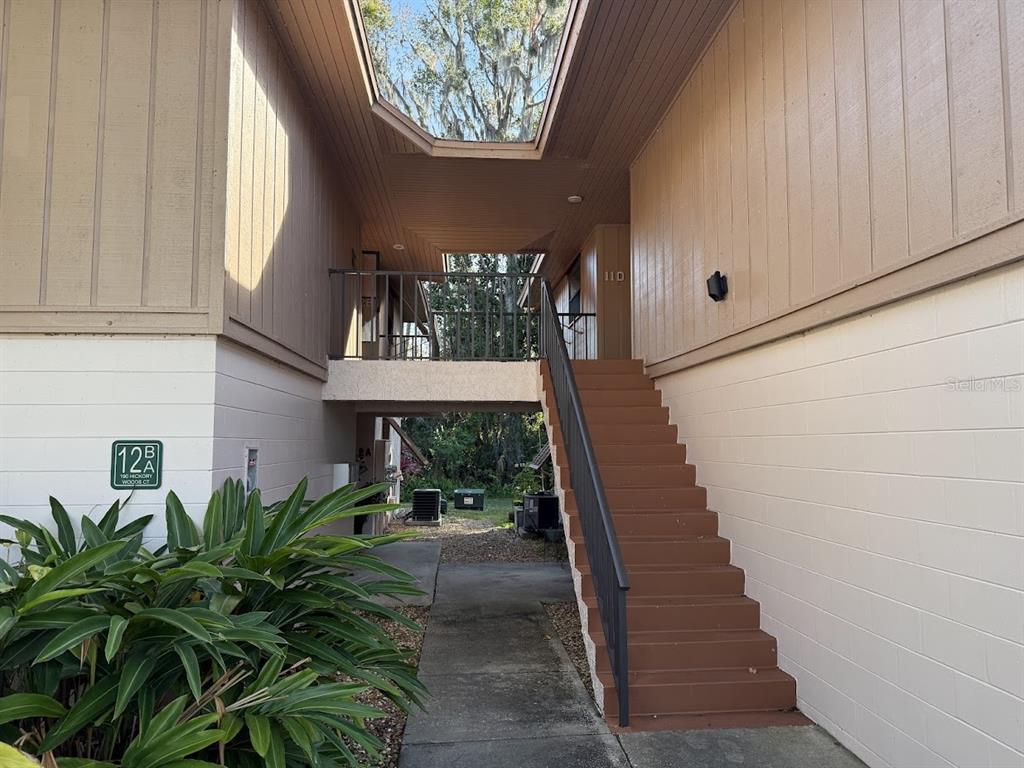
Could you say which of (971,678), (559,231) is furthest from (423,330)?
(971,678)

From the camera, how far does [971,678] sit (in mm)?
2367

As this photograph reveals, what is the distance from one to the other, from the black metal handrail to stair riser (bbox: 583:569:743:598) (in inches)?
15.7

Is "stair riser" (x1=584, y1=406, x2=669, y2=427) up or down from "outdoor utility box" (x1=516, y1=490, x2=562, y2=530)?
up

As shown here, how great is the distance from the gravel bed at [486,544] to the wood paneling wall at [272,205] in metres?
4.25

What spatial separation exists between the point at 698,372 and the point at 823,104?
2224mm

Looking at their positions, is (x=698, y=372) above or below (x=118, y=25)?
below

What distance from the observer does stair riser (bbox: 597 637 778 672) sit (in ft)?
12.0

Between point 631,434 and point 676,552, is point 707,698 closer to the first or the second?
point 676,552

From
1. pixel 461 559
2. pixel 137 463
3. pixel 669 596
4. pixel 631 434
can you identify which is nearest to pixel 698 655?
pixel 669 596

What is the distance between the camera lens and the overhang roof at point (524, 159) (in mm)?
4480

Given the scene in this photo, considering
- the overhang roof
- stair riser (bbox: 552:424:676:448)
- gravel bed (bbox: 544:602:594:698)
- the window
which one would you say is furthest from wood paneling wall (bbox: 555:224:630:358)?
gravel bed (bbox: 544:602:594:698)

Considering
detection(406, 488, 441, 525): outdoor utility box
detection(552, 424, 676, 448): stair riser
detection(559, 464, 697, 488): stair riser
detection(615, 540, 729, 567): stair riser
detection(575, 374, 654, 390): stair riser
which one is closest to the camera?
detection(615, 540, 729, 567): stair riser

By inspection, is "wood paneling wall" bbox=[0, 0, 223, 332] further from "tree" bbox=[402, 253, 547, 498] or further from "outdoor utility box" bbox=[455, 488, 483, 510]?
"tree" bbox=[402, 253, 547, 498]

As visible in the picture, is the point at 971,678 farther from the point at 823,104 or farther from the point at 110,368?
the point at 110,368
